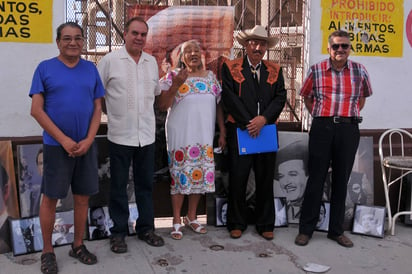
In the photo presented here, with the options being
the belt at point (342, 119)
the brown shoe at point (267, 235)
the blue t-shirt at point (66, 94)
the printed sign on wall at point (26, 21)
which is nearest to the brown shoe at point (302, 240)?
the brown shoe at point (267, 235)

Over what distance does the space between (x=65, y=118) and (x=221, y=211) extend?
75.3 inches

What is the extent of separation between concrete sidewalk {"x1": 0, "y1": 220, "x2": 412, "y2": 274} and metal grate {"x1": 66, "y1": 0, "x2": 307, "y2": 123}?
1530 mm

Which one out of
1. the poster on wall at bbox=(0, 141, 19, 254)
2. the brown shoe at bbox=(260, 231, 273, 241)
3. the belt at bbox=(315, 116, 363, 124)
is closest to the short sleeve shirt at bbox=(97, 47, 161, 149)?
the poster on wall at bbox=(0, 141, 19, 254)

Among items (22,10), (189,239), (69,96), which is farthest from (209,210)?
(22,10)

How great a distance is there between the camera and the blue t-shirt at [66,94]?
3.31m

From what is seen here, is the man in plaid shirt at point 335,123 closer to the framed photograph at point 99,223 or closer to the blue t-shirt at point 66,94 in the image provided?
the framed photograph at point 99,223

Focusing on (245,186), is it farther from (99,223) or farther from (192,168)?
(99,223)

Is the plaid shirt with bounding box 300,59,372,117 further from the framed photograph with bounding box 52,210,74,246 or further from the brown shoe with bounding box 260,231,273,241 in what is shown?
the framed photograph with bounding box 52,210,74,246

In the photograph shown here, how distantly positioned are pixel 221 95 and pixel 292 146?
100 centimetres

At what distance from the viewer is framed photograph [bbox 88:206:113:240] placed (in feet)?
13.8

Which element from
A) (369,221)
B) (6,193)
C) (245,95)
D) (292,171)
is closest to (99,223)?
(6,193)

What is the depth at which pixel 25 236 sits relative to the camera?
3.89m

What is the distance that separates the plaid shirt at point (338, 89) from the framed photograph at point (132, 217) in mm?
1810

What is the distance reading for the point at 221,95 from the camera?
432 centimetres
